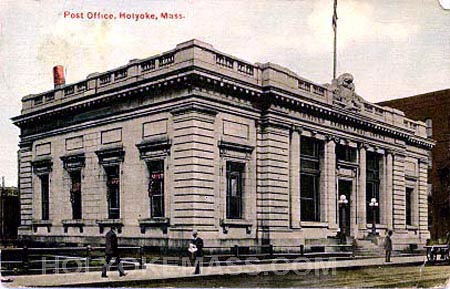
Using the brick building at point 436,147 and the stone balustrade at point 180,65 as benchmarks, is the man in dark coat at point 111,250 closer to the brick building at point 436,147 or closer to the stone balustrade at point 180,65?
the stone balustrade at point 180,65

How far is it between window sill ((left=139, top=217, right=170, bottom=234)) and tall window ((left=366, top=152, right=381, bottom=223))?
3762 millimetres

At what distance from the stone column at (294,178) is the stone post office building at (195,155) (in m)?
0.02

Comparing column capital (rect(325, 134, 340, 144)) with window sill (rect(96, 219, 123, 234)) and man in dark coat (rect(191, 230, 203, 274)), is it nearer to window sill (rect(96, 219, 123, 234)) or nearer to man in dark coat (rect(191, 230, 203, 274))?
man in dark coat (rect(191, 230, 203, 274))

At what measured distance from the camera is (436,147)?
10.5 meters

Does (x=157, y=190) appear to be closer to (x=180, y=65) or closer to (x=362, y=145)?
(x=180, y=65)

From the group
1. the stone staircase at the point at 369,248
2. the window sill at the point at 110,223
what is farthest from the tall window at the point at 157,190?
the stone staircase at the point at 369,248

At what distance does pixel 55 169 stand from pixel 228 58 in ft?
8.94

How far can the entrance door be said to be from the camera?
11570 millimetres

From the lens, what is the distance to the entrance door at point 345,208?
11.6m

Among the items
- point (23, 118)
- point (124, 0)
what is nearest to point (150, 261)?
point (23, 118)

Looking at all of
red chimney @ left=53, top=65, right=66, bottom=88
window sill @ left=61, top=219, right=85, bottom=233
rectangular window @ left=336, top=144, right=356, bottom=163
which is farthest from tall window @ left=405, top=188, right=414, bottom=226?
red chimney @ left=53, top=65, right=66, bottom=88

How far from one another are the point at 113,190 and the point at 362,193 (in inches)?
169

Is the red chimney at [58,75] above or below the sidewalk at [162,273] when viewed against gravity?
above

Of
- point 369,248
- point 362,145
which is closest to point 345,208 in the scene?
point 369,248
